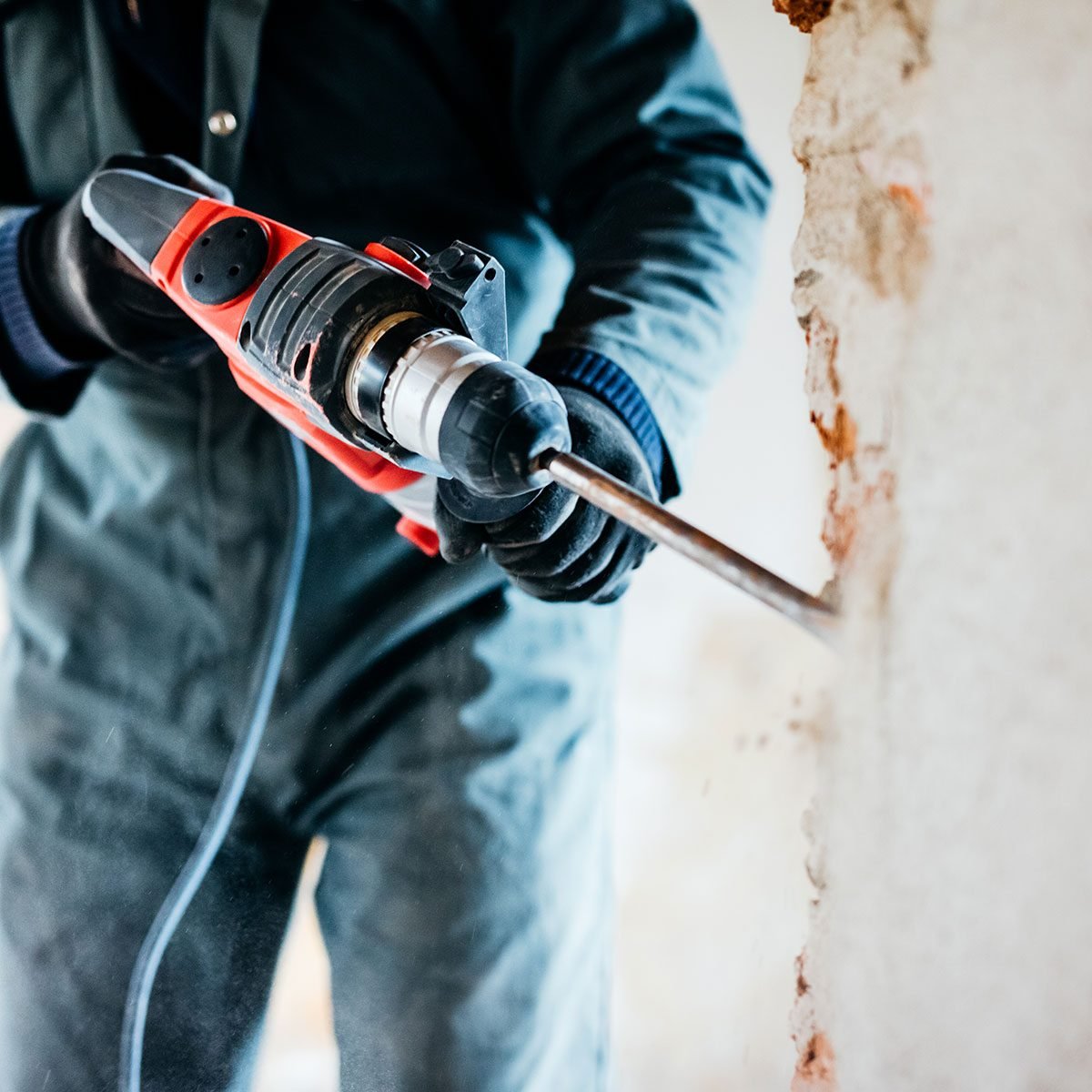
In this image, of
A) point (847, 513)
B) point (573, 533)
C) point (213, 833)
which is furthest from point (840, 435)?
point (213, 833)

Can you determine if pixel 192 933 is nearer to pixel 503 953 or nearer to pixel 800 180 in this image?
pixel 503 953

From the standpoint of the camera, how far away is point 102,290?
59 centimetres

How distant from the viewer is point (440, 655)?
1.89ft

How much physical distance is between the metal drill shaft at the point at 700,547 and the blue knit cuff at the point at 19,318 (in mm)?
464

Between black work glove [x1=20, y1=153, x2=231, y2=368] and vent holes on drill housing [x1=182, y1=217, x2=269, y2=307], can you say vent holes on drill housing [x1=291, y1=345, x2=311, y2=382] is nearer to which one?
vent holes on drill housing [x1=182, y1=217, x2=269, y2=307]

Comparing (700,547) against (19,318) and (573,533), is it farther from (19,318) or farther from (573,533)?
(19,318)

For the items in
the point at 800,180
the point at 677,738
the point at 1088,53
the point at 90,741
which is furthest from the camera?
the point at 90,741

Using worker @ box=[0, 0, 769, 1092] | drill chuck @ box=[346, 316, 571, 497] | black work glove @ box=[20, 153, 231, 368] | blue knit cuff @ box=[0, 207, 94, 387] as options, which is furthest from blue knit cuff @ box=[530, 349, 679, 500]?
blue knit cuff @ box=[0, 207, 94, 387]

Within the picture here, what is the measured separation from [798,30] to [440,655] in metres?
0.38

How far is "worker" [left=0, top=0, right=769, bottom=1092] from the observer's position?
522 mm

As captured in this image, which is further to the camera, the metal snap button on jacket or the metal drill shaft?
the metal snap button on jacket

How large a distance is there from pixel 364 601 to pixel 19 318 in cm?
32

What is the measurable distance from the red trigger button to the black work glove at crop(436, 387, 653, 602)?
0.31ft

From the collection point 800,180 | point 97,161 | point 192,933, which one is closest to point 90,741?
point 192,933
